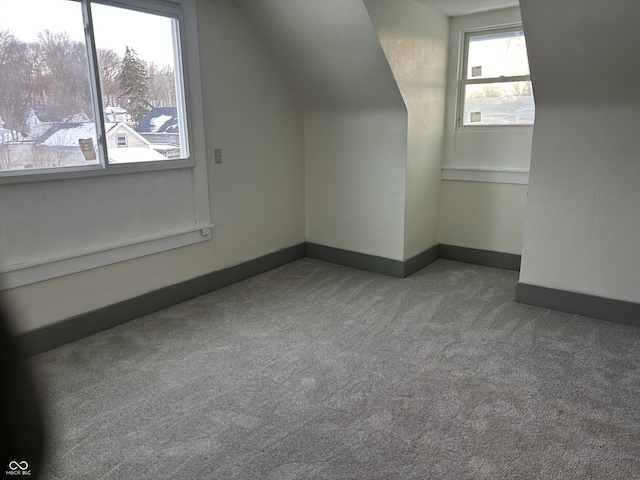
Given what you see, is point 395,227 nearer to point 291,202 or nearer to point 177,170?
point 291,202

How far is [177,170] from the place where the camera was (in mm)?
3469

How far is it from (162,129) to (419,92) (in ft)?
6.93

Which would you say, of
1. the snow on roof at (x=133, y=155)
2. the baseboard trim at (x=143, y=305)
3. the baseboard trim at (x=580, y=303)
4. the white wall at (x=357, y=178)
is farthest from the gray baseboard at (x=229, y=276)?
the snow on roof at (x=133, y=155)

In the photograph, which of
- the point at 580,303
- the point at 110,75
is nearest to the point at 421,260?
the point at 580,303

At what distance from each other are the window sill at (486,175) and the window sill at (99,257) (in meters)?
2.33

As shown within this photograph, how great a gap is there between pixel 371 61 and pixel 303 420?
8.64 feet

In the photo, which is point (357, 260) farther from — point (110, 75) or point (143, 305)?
point (110, 75)

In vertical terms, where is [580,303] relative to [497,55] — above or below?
below

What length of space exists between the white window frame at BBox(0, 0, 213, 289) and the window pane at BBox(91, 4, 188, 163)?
0.06 m

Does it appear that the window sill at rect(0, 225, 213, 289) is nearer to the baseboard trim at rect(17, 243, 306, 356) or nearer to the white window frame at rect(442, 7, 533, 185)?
the baseboard trim at rect(17, 243, 306, 356)

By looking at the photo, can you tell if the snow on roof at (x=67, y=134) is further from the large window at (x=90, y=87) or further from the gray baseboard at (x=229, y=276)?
the gray baseboard at (x=229, y=276)

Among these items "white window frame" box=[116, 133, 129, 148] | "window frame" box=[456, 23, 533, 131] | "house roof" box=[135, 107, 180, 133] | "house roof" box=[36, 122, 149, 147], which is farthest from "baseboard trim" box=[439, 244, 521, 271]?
"house roof" box=[36, 122, 149, 147]

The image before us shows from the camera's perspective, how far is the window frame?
13.1ft

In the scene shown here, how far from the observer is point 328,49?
363 centimetres
